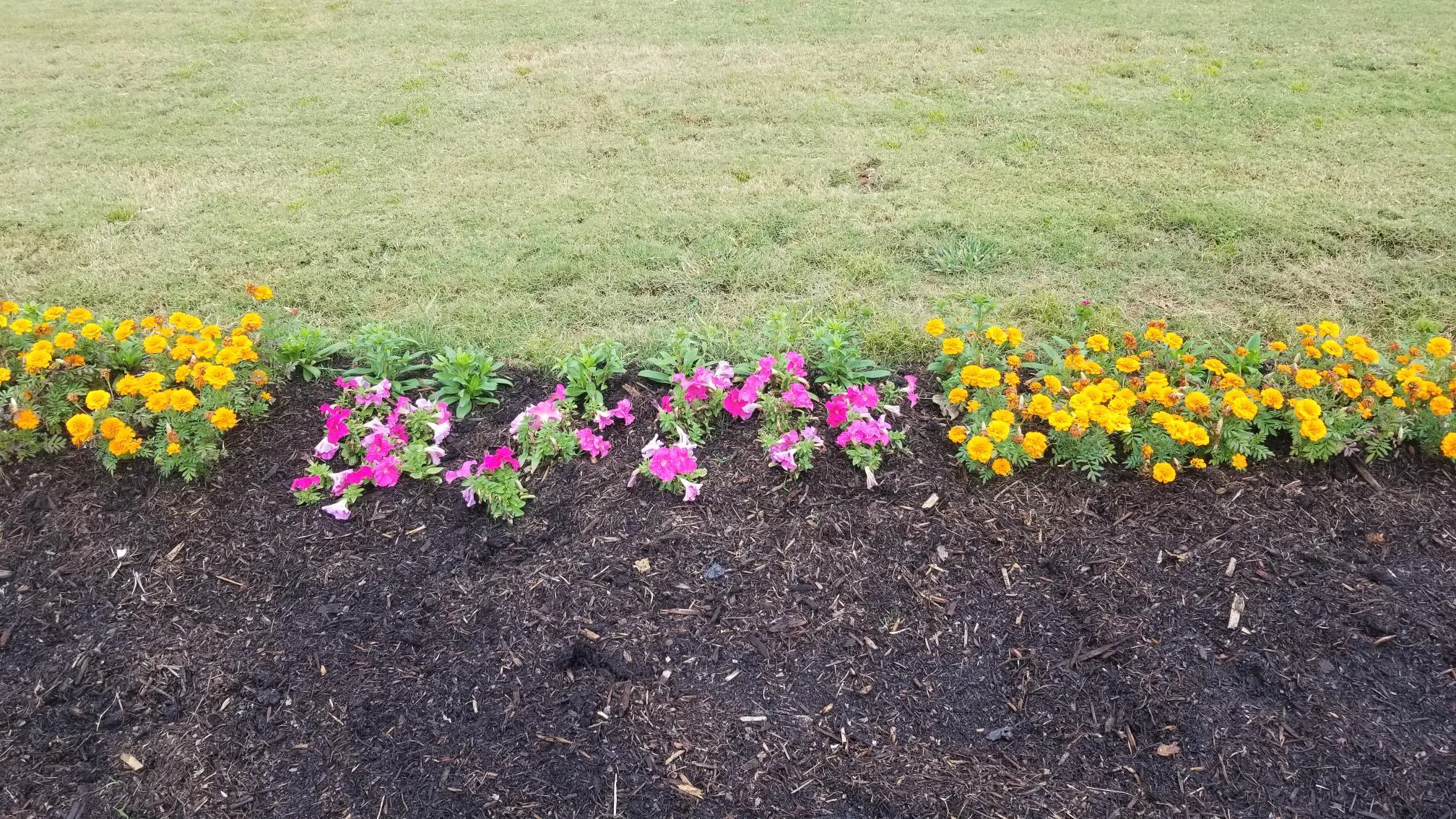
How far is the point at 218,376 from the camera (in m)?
2.79

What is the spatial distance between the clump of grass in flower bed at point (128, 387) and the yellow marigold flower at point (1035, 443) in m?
2.50

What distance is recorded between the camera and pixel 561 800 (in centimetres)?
201

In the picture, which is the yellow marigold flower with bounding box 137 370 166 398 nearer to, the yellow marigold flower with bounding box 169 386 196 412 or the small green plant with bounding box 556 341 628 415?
the yellow marigold flower with bounding box 169 386 196 412

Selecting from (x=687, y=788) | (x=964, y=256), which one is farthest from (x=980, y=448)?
(x=964, y=256)

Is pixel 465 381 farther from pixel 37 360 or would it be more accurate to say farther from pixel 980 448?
pixel 980 448

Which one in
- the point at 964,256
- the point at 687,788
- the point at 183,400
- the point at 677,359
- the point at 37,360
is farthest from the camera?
the point at 964,256

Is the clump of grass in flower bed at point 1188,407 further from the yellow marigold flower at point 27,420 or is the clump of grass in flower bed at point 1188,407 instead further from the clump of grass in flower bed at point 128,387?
the yellow marigold flower at point 27,420

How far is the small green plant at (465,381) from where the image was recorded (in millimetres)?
3119

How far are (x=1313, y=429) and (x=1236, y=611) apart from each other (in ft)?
2.24

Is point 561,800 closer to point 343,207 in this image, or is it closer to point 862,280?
point 862,280

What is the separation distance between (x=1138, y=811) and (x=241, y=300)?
398cm

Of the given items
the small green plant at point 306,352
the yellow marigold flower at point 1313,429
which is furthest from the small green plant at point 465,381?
the yellow marigold flower at point 1313,429

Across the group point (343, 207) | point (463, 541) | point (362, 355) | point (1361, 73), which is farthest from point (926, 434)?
point (1361, 73)

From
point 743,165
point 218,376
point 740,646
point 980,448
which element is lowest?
point 740,646
